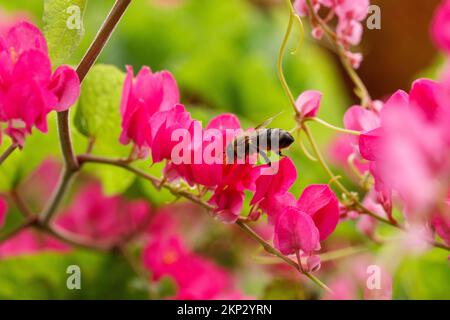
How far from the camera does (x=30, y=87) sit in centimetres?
23

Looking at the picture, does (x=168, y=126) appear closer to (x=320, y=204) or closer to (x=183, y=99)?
(x=320, y=204)

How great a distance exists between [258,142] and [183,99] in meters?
0.44

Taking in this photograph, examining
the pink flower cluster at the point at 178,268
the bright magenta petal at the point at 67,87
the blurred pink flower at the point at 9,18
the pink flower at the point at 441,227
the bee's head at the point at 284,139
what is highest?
the blurred pink flower at the point at 9,18

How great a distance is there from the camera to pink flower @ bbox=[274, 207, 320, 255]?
242mm

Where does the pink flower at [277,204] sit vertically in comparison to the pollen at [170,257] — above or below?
above

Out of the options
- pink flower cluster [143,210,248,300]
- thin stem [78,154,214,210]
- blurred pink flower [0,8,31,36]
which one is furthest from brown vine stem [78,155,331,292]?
blurred pink flower [0,8,31,36]

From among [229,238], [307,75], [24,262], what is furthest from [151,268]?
[307,75]

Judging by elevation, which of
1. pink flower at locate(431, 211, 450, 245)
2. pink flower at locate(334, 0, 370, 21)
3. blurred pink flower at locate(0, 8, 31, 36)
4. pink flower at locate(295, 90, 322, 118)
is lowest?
pink flower at locate(431, 211, 450, 245)

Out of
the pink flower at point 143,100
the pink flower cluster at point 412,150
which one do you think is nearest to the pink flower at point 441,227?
the pink flower cluster at point 412,150

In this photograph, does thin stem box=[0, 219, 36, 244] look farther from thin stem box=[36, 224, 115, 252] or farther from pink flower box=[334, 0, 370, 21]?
pink flower box=[334, 0, 370, 21]

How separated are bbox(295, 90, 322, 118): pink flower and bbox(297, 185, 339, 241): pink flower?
1.4 inches

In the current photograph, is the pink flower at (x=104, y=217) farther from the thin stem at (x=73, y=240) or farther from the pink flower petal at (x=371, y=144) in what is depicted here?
the pink flower petal at (x=371, y=144)

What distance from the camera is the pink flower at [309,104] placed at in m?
0.28
